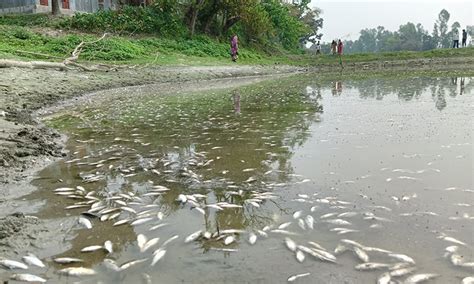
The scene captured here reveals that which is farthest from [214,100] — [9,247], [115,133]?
[9,247]

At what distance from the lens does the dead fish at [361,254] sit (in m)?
3.60

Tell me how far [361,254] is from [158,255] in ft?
6.11

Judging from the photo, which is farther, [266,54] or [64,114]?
[266,54]

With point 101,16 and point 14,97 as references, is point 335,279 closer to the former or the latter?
point 14,97

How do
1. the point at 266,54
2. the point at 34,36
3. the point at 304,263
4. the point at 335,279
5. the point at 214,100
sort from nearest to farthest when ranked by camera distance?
the point at 335,279 → the point at 304,263 → the point at 214,100 → the point at 34,36 → the point at 266,54

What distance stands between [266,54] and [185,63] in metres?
22.5

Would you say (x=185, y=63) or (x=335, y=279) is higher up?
(x=185, y=63)

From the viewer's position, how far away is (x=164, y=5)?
37281mm

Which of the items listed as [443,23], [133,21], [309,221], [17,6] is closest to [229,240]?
[309,221]

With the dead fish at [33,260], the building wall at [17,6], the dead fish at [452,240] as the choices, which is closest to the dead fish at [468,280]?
the dead fish at [452,240]

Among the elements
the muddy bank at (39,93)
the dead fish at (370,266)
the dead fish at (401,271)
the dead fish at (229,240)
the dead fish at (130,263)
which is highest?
the muddy bank at (39,93)

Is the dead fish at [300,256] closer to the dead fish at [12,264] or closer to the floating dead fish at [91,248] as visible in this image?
the floating dead fish at [91,248]

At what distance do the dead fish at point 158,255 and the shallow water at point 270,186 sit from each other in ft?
0.15

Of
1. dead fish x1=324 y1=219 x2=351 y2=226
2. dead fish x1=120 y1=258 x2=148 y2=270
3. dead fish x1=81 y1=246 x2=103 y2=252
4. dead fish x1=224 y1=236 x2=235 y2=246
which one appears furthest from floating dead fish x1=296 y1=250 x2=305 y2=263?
dead fish x1=81 y1=246 x2=103 y2=252
